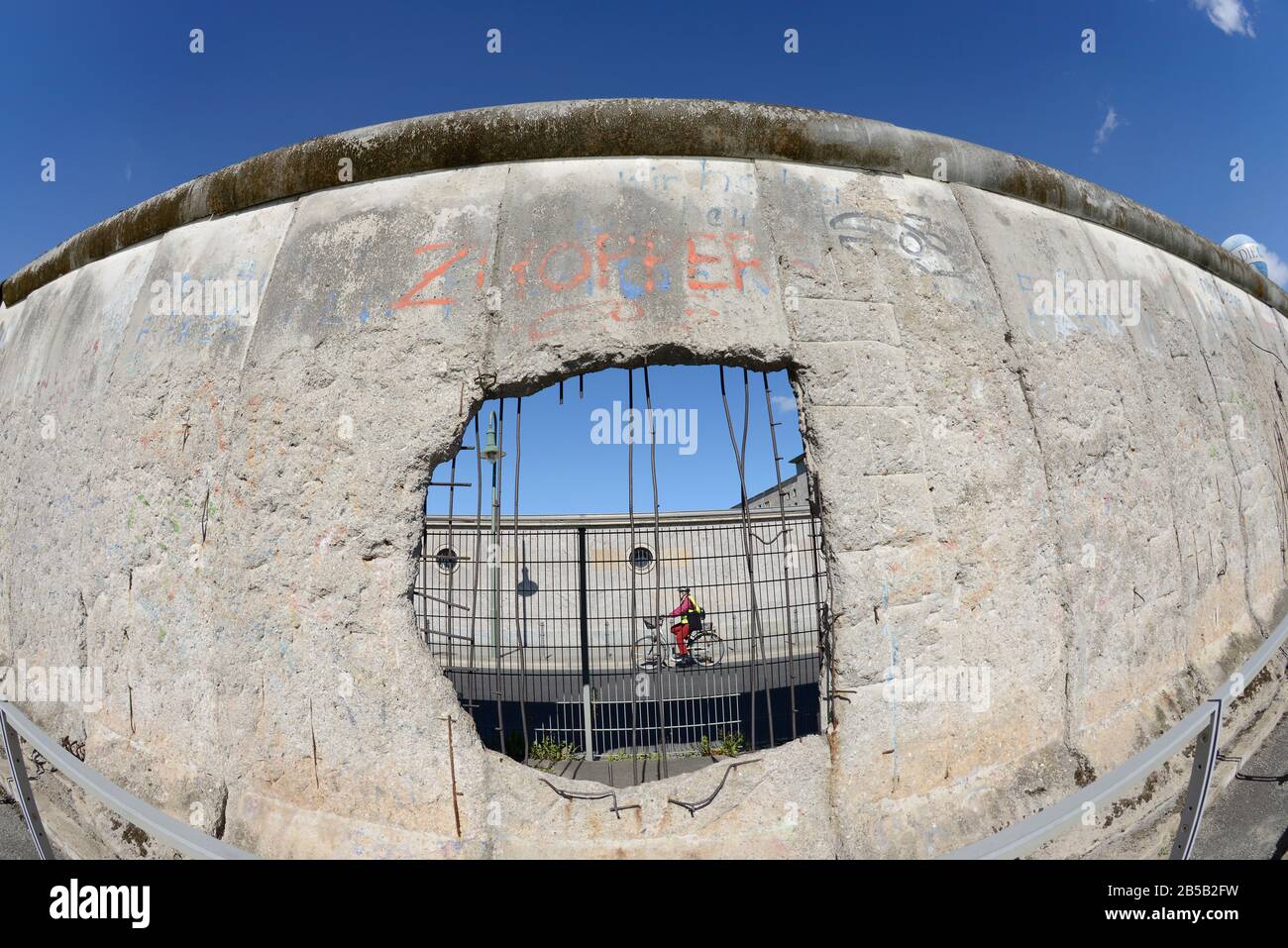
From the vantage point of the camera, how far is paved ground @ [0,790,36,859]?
3396 mm

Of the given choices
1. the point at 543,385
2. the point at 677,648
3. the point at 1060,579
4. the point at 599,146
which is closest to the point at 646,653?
the point at 677,648

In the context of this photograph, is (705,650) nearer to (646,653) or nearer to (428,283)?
(646,653)

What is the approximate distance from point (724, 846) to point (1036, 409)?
250 cm

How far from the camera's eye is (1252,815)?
11.6ft

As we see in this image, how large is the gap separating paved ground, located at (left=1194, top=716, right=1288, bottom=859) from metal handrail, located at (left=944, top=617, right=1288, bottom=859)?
1076 millimetres

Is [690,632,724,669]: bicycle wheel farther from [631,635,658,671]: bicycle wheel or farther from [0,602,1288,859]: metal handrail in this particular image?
[0,602,1288,859]: metal handrail

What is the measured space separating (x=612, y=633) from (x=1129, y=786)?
29.4ft

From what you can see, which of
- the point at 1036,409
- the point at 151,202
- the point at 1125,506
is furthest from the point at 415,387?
the point at 1125,506

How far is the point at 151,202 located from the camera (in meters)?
4.15

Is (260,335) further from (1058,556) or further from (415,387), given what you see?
(1058,556)

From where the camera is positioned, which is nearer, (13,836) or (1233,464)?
(13,836)

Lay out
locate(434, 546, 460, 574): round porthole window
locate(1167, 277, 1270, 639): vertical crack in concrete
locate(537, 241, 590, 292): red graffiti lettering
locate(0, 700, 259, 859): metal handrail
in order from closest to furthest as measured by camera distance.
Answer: locate(0, 700, 259, 859): metal handrail
locate(537, 241, 590, 292): red graffiti lettering
locate(434, 546, 460, 574): round porthole window
locate(1167, 277, 1270, 639): vertical crack in concrete

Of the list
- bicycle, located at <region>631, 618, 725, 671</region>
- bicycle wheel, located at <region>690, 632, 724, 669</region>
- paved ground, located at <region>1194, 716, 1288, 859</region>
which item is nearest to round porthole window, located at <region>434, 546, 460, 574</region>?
bicycle, located at <region>631, 618, 725, 671</region>

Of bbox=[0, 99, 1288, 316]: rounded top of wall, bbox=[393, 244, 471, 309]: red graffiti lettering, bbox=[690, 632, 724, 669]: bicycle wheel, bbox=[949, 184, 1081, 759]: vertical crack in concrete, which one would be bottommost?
bbox=[690, 632, 724, 669]: bicycle wheel
